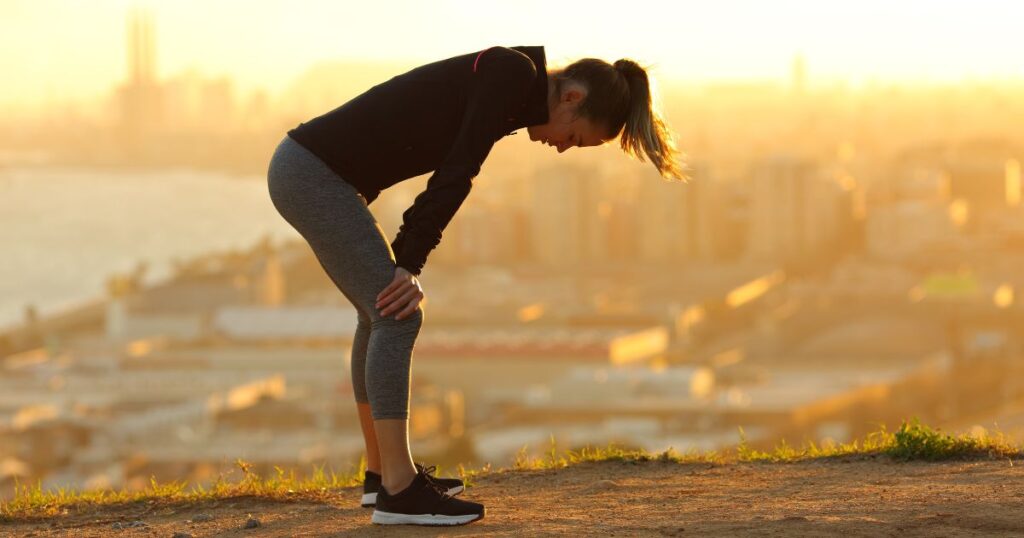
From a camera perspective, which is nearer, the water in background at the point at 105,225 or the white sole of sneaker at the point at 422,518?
the white sole of sneaker at the point at 422,518

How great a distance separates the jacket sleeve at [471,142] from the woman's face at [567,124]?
6 centimetres

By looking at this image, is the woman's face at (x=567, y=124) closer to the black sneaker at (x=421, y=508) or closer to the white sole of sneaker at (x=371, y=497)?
the black sneaker at (x=421, y=508)

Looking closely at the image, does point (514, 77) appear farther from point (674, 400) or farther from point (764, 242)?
point (764, 242)

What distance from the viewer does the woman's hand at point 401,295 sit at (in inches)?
98.7

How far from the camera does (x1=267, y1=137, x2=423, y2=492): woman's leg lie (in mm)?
2549

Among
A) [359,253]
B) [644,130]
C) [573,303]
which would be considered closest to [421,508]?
[359,253]

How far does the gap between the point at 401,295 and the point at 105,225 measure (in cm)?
6016

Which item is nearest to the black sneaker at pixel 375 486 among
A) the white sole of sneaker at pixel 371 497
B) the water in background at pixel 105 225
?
the white sole of sneaker at pixel 371 497


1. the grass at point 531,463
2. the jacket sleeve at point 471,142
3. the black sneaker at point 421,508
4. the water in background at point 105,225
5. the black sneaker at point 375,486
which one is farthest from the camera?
the water in background at point 105,225

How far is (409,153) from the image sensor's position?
2551 millimetres

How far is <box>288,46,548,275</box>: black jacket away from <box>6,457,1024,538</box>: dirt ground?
478 mm

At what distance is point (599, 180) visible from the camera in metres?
46.1

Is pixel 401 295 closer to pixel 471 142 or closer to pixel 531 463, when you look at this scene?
pixel 471 142

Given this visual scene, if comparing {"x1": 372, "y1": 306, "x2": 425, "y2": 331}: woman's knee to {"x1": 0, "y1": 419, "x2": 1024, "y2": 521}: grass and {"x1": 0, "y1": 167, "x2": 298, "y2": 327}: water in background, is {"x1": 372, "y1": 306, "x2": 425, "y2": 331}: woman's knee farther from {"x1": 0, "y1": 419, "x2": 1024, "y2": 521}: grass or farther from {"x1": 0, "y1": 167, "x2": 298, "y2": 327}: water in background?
{"x1": 0, "y1": 167, "x2": 298, "y2": 327}: water in background
